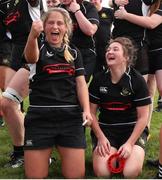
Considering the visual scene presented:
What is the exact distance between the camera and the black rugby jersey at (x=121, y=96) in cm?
518

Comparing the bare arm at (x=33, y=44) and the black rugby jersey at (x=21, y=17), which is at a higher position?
the black rugby jersey at (x=21, y=17)

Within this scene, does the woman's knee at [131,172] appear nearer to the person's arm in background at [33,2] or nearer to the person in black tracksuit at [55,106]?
the person in black tracksuit at [55,106]

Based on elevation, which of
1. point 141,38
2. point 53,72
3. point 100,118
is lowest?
point 100,118

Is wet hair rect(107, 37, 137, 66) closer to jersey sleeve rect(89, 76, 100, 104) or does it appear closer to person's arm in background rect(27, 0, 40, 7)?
jersey sleeve rect(89, 76, 100, 104)

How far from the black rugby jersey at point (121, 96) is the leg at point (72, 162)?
60cm

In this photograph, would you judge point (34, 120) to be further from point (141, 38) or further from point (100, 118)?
point (141, 38)

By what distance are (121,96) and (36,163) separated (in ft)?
3.87

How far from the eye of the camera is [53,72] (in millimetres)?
4805

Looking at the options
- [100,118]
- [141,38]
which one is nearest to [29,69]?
[100,118]

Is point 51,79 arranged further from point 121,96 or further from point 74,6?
point 74,6

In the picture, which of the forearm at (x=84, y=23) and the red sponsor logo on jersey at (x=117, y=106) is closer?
the red sponsor logo on jersey at (x=117, y=106)

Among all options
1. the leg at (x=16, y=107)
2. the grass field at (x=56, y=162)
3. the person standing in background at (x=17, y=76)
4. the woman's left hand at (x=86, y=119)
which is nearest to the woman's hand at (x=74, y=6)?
the person standing in background at (x=17, y=76)

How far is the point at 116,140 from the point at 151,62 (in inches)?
45.3

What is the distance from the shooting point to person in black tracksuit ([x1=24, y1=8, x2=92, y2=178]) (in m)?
4.82
